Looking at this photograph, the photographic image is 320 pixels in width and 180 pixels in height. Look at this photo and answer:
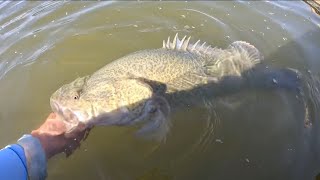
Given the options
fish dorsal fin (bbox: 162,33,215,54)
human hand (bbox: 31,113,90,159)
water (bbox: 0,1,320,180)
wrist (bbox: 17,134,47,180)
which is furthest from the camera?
fish dorsal fin (bbox: 162,33,215,54)

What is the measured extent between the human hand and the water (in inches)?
13.3

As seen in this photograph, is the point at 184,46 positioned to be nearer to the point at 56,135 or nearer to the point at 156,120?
the point at 156,120

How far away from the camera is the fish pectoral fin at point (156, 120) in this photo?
14.1 feet

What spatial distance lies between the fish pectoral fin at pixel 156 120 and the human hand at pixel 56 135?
59 centimetres

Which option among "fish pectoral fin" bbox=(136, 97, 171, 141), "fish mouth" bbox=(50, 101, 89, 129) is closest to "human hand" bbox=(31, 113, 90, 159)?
"fish mouth" bbox=(50, 101, 89, 129)

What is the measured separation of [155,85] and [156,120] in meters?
0.36

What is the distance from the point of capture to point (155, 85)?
4402 millimetres

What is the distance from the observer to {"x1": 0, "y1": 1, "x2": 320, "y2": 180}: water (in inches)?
176

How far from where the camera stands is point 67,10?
7199 millimetres

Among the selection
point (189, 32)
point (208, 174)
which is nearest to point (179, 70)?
point (208, 174)

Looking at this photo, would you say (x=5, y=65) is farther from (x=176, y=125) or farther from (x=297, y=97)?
(x=297, y=97)

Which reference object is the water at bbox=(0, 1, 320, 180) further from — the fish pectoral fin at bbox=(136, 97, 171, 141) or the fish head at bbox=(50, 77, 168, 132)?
the fish head at bbox=(50, 77, 168, 132)

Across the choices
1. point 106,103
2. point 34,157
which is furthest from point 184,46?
point 34,157

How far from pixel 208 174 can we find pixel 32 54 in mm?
3151
